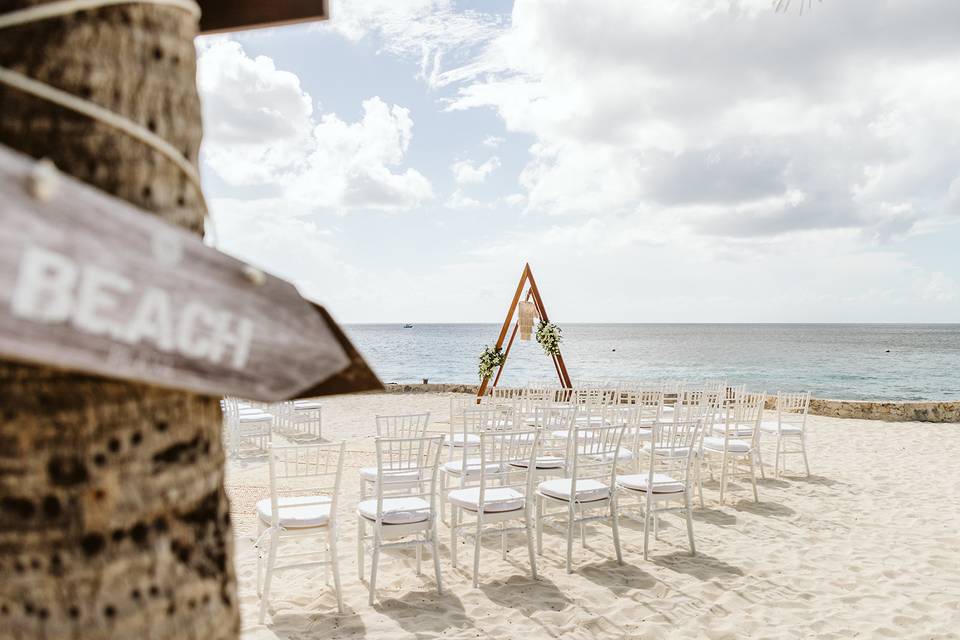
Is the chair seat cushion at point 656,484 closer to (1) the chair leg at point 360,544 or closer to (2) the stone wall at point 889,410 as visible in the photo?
(1) the chair leg at point 360,544

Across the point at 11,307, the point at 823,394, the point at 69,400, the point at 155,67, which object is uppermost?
the point at 155,67

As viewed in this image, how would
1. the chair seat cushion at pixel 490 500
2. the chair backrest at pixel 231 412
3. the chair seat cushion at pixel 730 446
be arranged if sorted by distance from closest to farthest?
the chair seat cushion at pixel 490 500 < the chair seat cushion at pixel 730 446 < the chair backrest at pixel 231 412

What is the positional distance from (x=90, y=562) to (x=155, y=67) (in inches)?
26.1

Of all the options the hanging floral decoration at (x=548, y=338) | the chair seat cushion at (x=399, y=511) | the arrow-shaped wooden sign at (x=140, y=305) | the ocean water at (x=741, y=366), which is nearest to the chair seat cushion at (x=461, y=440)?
the chair seat cushion at (x=399, y=511)

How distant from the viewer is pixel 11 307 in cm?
61

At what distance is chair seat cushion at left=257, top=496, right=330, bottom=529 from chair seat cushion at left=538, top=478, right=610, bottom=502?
1.68 m

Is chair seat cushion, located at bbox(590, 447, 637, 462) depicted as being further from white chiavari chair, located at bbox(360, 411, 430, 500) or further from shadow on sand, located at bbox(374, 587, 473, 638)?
shadow on sand, located at bbox(374, 587, 473, 638)

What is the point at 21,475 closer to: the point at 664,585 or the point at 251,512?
the point at 664,585

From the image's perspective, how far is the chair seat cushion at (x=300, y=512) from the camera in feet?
12.5

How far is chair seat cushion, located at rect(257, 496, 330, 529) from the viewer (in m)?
3.81

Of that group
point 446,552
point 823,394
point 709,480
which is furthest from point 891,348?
point 446,552

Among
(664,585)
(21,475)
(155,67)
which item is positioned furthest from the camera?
(664,585)

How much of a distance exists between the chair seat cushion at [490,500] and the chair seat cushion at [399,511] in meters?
0.28

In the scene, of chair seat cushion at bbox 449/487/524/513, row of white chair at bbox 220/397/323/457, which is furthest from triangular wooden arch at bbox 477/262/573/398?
chair seat cushion at bbox 449/487/524/513
